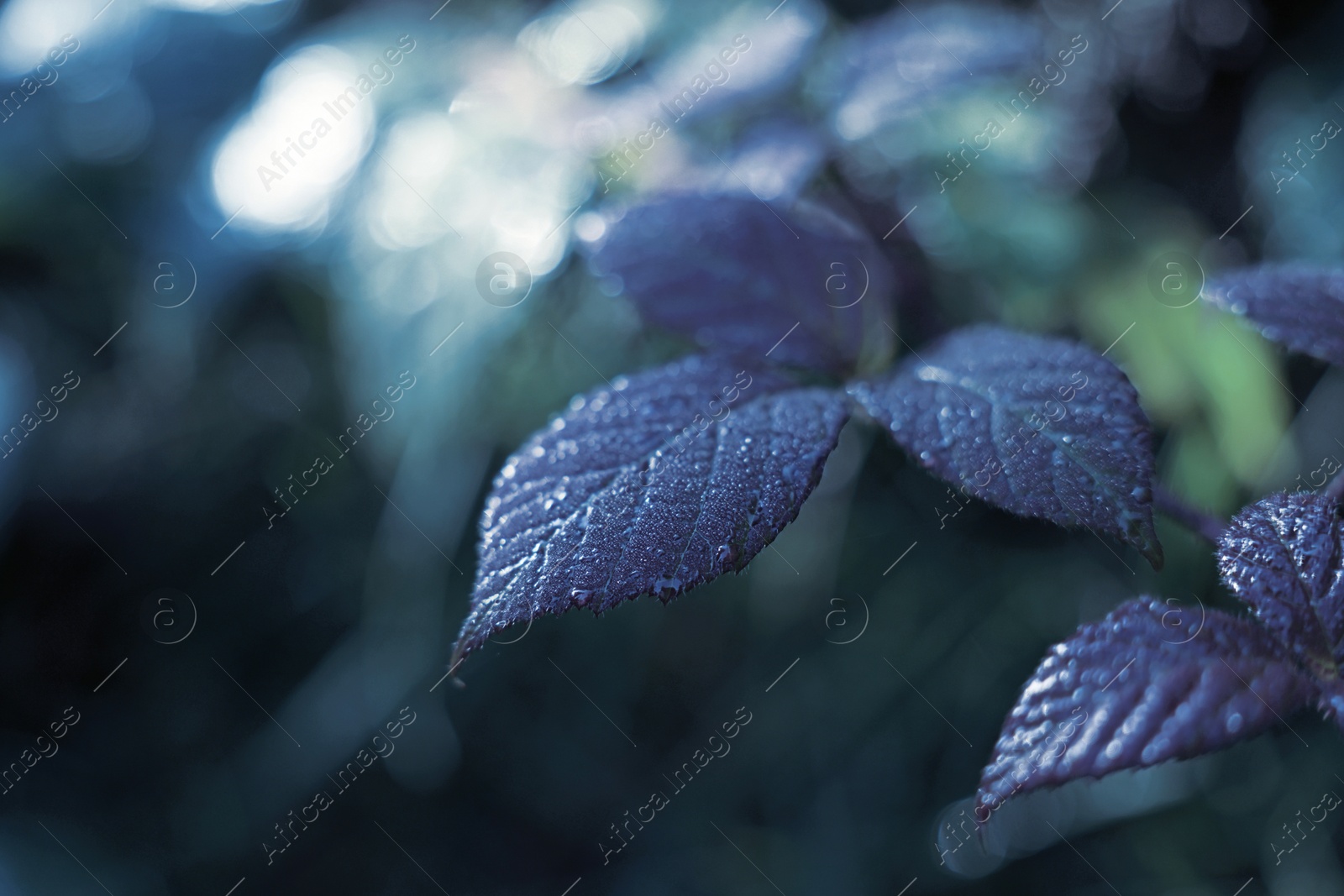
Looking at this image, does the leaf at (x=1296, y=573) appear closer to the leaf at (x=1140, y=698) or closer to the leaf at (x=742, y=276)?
the leaf at (x=1140, y=698)

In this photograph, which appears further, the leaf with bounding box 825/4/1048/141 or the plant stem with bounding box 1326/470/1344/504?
the leaf with bounding box 825/4/1048/141

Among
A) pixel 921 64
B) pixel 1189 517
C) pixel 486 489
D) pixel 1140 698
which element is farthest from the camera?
pixel 486 489

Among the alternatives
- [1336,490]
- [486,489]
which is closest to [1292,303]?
[1336,490]

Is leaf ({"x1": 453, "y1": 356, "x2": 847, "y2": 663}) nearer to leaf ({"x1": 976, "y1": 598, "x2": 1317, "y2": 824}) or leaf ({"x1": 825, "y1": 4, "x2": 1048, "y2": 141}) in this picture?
leaf ({"x1": 976, "y1": 598, "x2": 1317, "y2": 824})

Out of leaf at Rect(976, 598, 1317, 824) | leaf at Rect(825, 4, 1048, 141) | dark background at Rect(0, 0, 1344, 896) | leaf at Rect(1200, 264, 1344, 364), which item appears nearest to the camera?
leaf at Rect(976, 598, 1317, 824)

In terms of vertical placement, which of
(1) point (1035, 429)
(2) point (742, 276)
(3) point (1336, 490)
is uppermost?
(2) point (742, 276)

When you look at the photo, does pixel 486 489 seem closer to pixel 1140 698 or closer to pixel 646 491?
pixel 646 491

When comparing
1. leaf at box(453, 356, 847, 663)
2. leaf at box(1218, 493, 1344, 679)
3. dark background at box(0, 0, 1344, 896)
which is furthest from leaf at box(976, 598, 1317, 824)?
dark background at box(0, 0, 1344, 896)
